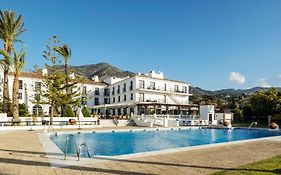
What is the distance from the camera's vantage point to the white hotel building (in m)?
43.7

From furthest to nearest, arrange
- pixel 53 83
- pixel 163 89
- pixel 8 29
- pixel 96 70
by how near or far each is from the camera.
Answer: pixel 96 70 < pixel 163 89 < pixel 53 83 < pixel 8 29

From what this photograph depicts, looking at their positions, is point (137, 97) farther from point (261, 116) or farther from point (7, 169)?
point (7, 169)

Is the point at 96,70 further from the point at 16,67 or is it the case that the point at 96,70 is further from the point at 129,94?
the point at 16,67

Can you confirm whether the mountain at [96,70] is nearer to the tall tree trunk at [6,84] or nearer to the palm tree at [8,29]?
the palm tree at [8,29]

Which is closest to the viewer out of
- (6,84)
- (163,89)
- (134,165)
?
(134,165)

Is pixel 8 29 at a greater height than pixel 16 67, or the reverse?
pixel 8 29

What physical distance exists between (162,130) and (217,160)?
705 inches

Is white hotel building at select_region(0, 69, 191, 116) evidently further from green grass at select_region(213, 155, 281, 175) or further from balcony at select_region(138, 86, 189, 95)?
green grass at select_region(213, 155, 281, 175)

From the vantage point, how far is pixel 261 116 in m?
36.9

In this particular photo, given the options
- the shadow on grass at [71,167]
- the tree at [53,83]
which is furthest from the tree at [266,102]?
the shadow on grass at [71,167]

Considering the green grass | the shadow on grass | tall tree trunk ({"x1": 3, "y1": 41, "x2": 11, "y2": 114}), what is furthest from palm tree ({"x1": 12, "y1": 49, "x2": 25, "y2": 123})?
the green grass

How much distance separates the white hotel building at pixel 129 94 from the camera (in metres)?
43.7

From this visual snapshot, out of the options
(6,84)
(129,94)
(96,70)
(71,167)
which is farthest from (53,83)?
(96,70)

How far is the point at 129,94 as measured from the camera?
1877 inches
